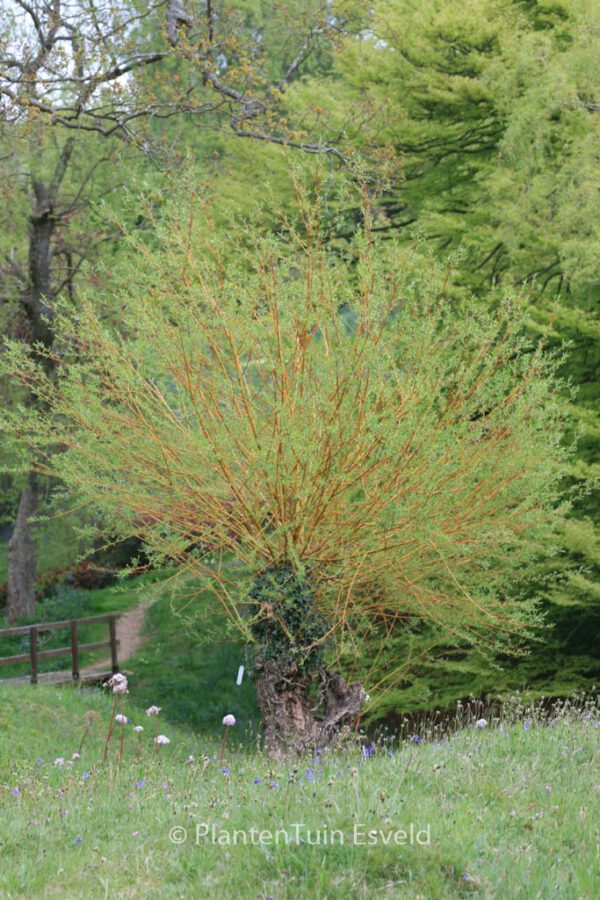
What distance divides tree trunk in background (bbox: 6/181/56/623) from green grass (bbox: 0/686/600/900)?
14480 mm

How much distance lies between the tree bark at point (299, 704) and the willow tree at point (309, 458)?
2 cm

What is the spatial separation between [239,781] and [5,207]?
56.4ft

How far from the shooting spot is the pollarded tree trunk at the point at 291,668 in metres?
9.12

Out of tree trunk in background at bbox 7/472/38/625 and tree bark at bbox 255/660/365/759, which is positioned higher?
tree bark at bbox 255/660/365/759

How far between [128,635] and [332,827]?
57.6 ft

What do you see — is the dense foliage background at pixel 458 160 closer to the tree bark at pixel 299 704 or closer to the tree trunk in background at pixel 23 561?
the tree bark at pixel 299 704

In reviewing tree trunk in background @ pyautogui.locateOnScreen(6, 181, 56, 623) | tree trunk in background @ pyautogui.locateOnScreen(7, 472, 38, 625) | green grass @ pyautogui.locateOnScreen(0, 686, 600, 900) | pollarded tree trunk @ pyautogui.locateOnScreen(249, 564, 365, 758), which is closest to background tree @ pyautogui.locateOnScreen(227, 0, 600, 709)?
pollarded tree trunk @ pyautogui.locateOnScreen(249, 564, 365, 758)

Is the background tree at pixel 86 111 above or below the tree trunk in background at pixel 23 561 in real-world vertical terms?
above

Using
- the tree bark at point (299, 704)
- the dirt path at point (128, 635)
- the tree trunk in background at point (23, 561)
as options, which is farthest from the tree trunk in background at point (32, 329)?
the tree bark at point (299, 704)

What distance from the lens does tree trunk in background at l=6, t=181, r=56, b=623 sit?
19750mm

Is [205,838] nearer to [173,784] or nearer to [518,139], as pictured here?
[173,784]

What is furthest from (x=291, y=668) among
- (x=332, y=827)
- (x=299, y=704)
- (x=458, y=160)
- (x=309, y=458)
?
(x=458, y=160)

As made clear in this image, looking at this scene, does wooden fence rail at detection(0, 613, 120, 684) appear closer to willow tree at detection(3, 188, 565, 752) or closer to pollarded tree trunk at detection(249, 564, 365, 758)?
willow tree at detection(3, 188, 565, 752)

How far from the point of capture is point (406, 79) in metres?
16.0
